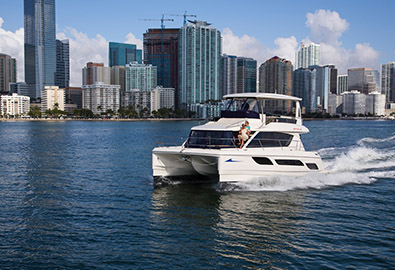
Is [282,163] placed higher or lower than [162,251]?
higher

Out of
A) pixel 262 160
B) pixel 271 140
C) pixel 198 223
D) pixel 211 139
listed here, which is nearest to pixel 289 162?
pixel 271 140

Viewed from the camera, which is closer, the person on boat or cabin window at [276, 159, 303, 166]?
the person on boat

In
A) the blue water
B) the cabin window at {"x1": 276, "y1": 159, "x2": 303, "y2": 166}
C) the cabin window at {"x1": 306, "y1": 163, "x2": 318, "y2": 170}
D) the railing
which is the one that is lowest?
the blue water

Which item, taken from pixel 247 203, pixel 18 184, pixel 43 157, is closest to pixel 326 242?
pixel 247 203

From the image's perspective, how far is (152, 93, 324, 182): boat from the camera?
17.7m

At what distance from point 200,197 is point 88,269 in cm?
779

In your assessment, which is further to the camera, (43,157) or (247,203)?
(43,157)

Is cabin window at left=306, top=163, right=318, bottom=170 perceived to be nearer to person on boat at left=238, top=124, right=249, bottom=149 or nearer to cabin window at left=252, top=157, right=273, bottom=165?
cabin window at left=252, top=157, right=273, bottom=165

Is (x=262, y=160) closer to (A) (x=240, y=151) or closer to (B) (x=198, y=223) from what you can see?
(A) (x=240, y=151)

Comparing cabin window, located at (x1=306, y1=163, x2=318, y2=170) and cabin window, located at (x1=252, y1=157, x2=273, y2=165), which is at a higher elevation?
cabin window, located at (x1=252, y1=157, x2=273, y2=165)

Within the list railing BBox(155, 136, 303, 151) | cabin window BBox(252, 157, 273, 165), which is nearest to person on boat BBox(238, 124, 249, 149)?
railing BBox(155, 136, 303, 151)

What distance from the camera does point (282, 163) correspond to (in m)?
18.8

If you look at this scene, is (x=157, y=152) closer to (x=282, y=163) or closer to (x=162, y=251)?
(x=282, y=163)

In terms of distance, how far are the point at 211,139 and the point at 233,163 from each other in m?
1.95
